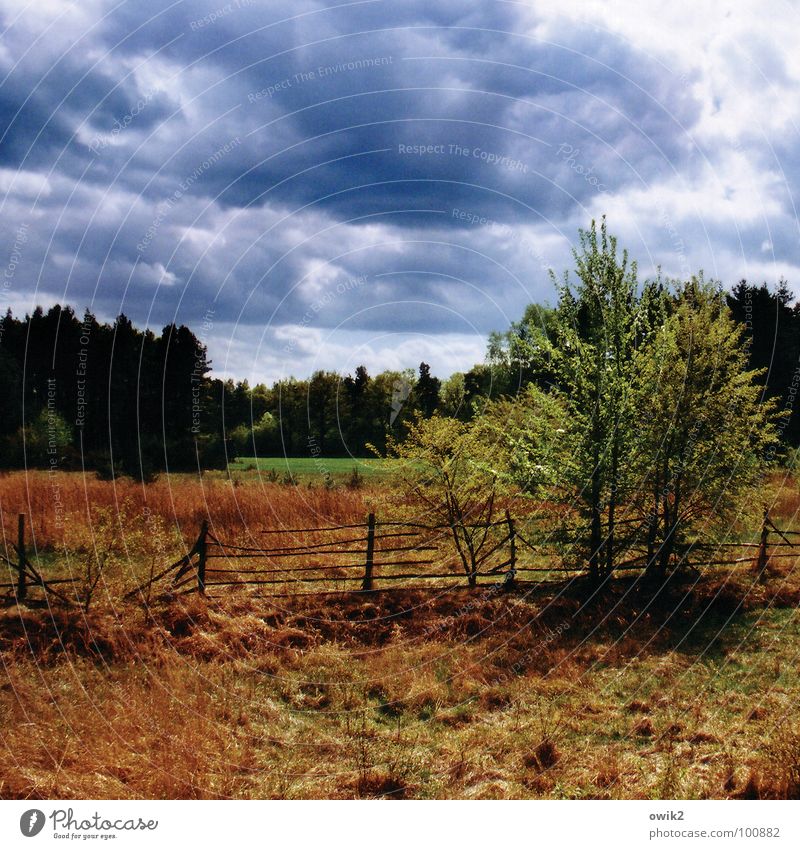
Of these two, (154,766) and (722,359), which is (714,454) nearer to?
(722,359)

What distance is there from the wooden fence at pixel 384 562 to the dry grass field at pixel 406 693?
0.72 metres

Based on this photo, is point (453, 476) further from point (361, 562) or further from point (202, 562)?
point (202, 562)

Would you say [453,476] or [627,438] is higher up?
[627,438]

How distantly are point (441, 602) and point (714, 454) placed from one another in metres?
7.75

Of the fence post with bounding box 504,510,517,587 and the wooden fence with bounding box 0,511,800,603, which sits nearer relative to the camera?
the wooden fence with bounding box 0,511,800,603

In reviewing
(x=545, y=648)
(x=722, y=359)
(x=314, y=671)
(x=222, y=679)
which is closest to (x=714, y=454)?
(x=722, y=359)
